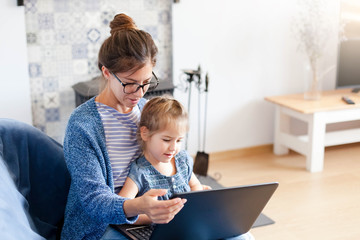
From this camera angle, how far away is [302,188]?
10.6ft

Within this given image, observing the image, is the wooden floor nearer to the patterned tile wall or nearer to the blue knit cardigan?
the patterned tile wall

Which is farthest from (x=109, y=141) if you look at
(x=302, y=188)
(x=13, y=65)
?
(x=302, y=188)

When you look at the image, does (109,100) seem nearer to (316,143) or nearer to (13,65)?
(13,65)

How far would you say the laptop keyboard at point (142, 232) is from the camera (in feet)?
5.11

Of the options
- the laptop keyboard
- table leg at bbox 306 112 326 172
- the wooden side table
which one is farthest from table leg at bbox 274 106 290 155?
the laptop keyboard

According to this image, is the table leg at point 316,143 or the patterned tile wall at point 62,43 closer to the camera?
the patterned tile wall at point 62,43

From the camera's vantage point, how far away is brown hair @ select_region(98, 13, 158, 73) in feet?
5.24

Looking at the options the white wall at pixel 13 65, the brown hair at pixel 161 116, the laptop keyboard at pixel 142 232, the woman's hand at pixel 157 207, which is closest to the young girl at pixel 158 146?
the brown hair at pixel 161 116

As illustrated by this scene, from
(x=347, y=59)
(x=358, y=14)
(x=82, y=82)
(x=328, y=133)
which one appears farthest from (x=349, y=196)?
(x=82, y=82)

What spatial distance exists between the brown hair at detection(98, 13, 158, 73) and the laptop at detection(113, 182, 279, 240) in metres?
0.46

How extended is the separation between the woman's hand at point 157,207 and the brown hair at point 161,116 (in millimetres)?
314

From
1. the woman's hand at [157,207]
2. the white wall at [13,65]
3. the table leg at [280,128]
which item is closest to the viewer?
the woman's hand at [157,207]

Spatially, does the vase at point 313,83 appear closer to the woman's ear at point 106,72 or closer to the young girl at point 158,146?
the young girl at point 158,146

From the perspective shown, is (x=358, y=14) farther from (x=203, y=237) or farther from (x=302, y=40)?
(x=203, y=237)
